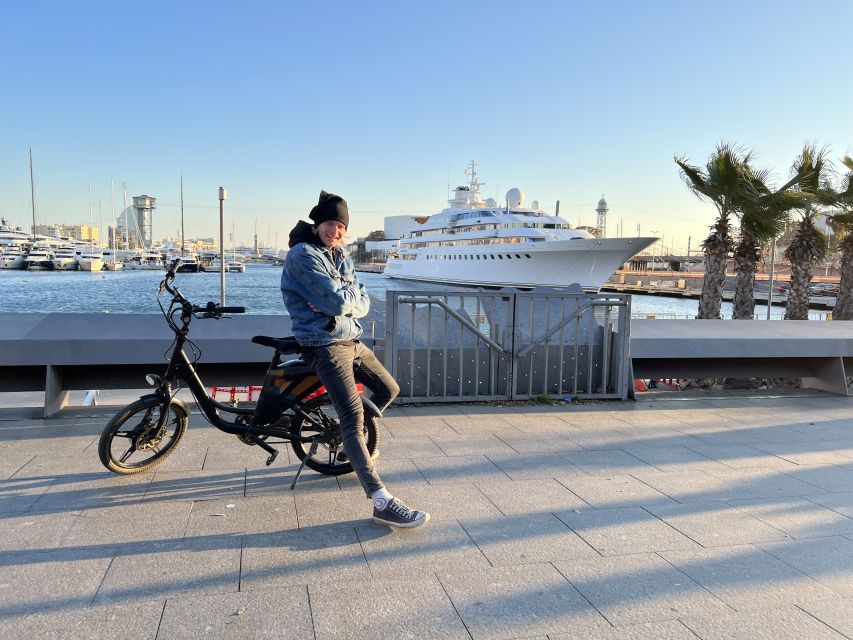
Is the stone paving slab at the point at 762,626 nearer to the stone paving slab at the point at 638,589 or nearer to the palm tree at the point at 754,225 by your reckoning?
the stone paving slab at the point at 638,589

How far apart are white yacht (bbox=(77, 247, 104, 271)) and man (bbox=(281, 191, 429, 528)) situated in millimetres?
117371

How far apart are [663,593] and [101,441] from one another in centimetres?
331

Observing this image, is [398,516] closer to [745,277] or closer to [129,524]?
[129,524]

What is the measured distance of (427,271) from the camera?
245ft

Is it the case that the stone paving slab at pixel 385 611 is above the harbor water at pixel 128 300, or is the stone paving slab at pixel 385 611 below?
above

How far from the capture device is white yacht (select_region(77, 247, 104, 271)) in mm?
106312

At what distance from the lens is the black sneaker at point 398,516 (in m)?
3.27

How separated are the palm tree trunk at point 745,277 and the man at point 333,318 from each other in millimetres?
17703

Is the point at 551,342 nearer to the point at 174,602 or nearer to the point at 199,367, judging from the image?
the point at 199,367

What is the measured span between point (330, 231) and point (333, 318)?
50 cm

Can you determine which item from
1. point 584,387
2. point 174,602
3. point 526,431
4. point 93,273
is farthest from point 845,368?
point 93,273

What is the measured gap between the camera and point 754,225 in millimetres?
18109

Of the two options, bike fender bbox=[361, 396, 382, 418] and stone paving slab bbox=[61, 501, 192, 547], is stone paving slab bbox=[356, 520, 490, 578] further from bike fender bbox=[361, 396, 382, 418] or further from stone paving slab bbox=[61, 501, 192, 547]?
stone paving slab bbox=[61, 501, 192, 547]

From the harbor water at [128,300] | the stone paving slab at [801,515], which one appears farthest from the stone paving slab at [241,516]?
the harbor water at [128,300]
